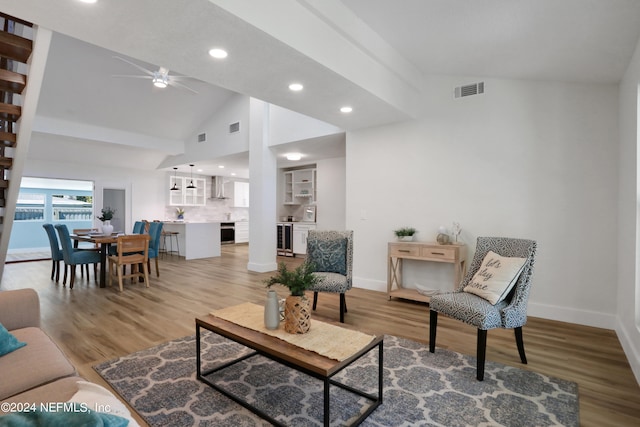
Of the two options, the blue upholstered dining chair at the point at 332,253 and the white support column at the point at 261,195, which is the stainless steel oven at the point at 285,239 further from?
→ the blue upholstered dining chair at the point at 332,253

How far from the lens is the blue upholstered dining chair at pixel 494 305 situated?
2.36m

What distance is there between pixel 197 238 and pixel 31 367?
6.92m

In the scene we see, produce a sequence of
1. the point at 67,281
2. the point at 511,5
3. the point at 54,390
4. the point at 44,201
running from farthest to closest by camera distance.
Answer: the point at 44,201
the point at 67,281
the point at 511,5
the point at 54,390

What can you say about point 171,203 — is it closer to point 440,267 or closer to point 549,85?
point 440,267

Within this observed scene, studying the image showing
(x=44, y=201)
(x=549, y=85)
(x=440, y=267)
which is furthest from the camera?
(x=44, y=201)

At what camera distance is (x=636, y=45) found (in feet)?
8.61

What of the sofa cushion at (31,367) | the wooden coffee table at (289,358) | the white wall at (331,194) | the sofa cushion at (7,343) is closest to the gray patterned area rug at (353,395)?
the wooden coffee table at (289,358)

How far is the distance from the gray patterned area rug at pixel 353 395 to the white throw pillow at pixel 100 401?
0.76 meters

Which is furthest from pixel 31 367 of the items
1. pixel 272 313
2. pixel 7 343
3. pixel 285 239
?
pixel 285 239

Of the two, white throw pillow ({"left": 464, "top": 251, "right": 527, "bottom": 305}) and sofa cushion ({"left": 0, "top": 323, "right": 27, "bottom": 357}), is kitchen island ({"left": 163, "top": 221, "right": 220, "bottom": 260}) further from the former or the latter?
white throw pillow ({"left": 464, "top": 251, "right": 527, "bottom": 305})

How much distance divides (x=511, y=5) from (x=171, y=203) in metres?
10.4

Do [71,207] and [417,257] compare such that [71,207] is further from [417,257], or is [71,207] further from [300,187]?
[417,257]

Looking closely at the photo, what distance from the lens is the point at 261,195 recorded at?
637cm

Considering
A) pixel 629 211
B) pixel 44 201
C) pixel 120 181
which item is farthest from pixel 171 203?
pixel 629 211
